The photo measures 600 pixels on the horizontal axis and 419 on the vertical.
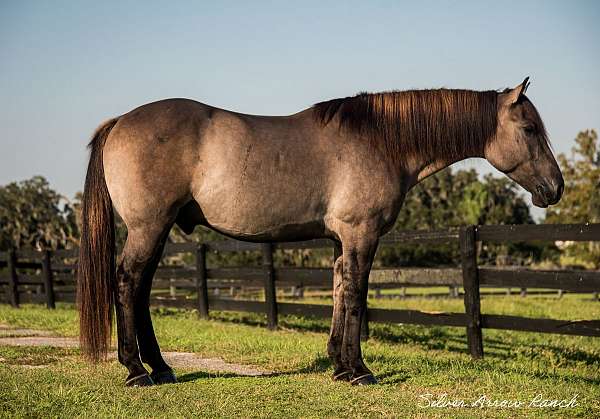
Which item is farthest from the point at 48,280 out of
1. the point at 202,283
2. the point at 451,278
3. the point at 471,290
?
the point at 471,290

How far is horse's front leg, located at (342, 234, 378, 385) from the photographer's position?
563 centimetres

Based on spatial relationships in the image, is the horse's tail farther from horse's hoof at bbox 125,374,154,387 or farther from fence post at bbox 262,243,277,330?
fence post at bbox 262,243,277,330

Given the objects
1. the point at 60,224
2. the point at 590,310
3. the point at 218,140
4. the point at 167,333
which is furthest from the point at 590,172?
the point at 218,140

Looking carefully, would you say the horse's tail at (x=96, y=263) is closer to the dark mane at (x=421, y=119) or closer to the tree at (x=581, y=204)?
the dark mane at (x=421, y=119)

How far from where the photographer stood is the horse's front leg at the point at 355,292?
5.63 metres

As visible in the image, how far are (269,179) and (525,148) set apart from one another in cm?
219

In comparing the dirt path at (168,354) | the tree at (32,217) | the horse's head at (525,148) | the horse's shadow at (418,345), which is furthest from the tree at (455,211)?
the horse's head at (525,148)

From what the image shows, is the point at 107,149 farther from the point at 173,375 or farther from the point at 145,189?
the point at 173,375

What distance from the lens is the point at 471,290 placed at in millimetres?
8336

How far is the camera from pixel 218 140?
5500 millimetres

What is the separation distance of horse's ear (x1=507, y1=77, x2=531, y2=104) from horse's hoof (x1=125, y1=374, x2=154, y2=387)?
367 centimetres

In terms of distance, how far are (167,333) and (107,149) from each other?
4564mm

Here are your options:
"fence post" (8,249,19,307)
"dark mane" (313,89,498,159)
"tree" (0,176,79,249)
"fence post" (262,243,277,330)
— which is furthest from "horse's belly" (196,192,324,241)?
"tree" (0,176,79,249)

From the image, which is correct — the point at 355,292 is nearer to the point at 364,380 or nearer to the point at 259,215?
the point at 364,380
